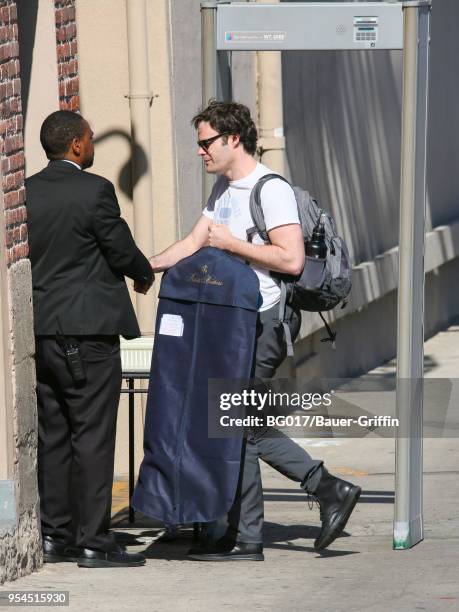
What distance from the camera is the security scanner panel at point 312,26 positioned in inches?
254

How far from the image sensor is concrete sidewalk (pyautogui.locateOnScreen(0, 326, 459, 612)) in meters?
5.66

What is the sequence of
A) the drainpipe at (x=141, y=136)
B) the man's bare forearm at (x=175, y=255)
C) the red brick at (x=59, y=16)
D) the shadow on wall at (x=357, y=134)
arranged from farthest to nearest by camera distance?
the shadow on wall at (x=357, y=134) < the drainpipe at (x=141, y=136) < the red brick at (x=59, y=16) < the man's bare forearm at (x=175, y=255)

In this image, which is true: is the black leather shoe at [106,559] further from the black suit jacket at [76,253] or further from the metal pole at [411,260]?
the metal pole at [411,260]

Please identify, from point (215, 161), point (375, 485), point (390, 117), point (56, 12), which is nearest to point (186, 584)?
Answer: point (215, 161)

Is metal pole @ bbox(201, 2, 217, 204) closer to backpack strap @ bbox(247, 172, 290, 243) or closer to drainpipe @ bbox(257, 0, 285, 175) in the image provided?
backpack strap @ bbox(247, 172, 290, 243)

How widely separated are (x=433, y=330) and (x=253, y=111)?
18.6ft

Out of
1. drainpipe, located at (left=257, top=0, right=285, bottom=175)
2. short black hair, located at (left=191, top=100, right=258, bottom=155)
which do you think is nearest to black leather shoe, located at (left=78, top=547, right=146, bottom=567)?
short black hair, located at (left=191, top=100, right=258, bottom=155)

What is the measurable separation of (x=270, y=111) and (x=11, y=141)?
15.0ft

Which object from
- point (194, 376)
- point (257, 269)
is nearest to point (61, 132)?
point (257, 269)

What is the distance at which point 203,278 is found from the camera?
6.23 meters

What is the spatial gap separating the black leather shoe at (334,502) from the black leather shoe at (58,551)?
1.04 metres

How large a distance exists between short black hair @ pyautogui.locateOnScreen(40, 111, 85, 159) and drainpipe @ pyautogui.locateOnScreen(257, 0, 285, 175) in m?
4.15

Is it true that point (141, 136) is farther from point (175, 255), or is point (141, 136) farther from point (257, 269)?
point (257, 269)

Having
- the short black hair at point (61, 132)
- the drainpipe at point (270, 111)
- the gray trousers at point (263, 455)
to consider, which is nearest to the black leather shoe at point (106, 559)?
the gray trousers at point (263, 455)
